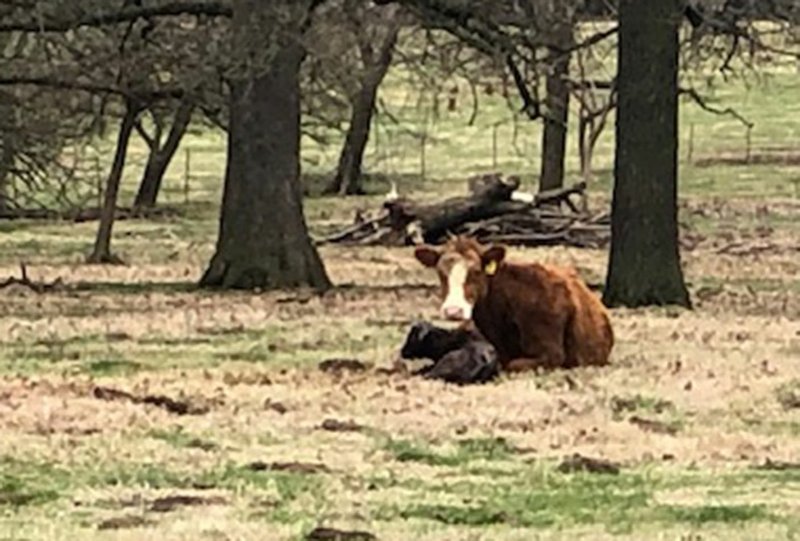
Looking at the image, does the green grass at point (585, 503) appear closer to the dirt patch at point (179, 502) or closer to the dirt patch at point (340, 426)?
the dirt patch at point (179, 502)

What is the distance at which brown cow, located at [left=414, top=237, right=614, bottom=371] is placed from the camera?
1483 cm

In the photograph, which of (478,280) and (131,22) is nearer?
(478,280)

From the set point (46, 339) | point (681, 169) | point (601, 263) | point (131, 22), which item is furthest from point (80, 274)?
point (681, 169)

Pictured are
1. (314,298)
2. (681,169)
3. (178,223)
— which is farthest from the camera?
(681,169)

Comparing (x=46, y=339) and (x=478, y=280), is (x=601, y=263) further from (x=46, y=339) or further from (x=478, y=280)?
(x=478, y=280)

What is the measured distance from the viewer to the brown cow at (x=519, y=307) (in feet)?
48.6

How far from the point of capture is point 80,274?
88.8 ft

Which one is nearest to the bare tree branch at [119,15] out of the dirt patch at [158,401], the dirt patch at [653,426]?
the dirt patch at [158,401]

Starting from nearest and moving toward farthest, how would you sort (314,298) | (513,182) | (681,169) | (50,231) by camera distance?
(314,298), (513,182), (50,231), (681,169)

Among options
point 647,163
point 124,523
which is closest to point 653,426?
point 124,523

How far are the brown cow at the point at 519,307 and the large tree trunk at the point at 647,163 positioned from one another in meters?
5.51

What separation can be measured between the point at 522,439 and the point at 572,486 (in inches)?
64.0

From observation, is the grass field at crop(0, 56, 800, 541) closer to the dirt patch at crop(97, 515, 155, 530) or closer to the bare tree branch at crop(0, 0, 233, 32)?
the dirt patch at crop(97, 515, 155, 530)

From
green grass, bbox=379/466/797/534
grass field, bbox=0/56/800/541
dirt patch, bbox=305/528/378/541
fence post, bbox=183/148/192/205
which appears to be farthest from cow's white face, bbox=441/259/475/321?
fence post, bbox=183/148/192/205
